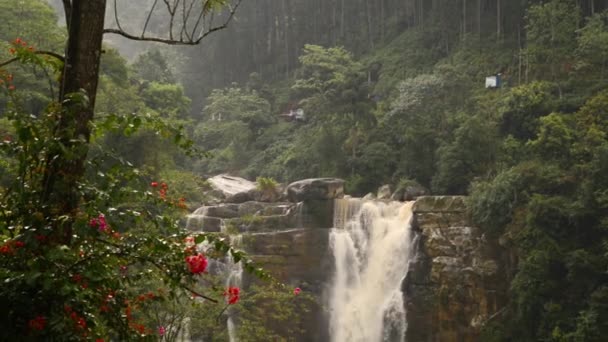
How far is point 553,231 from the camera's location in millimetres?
15633

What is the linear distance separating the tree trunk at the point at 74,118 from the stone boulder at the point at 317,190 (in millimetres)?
17284

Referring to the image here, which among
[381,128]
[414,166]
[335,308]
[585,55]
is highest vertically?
[585,55]

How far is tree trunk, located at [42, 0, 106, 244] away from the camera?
2932mm

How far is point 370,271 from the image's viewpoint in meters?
18.8

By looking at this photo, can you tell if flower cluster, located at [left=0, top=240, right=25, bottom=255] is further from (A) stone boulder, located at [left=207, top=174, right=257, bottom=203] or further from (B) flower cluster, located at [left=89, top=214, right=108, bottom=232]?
(A) stone boulder, located at [left=207, top=174, right=257, bottom=203]

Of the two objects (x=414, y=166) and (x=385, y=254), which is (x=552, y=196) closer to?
(x=385, y=254)

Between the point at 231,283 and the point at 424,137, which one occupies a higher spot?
the point at 424,137

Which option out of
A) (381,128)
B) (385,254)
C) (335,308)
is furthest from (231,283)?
(381,128)

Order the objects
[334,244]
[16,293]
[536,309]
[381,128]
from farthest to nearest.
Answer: [381,128] → [334,244] → [536,309] → [16,293]

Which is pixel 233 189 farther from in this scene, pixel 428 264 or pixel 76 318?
pixel 76 318

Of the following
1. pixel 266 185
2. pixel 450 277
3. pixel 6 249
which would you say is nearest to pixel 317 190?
pixel 266 185

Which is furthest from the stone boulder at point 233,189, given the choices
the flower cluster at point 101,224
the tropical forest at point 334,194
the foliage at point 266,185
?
the flower cluster at point 101,224

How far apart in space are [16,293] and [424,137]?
67.6ft

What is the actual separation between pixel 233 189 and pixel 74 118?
73.4 ft
